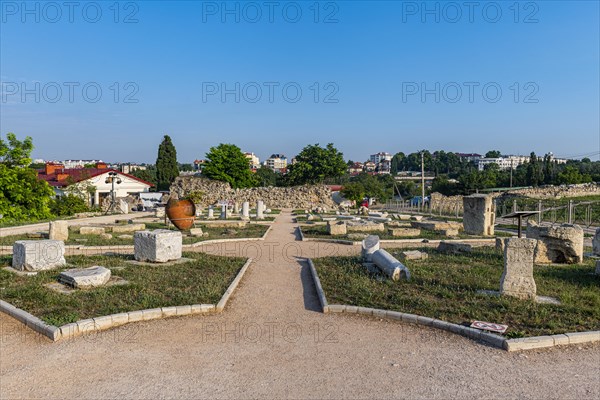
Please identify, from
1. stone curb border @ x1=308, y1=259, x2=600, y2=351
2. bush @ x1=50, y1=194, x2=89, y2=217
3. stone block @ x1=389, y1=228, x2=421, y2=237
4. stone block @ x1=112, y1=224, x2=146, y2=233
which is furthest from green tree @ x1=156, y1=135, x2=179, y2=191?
stone curb border @ x1=308, y1=259, x2=600, y2=351

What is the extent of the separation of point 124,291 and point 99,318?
1598 mm

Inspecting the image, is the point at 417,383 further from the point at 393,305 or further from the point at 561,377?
the point at 393,305

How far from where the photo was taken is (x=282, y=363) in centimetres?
532

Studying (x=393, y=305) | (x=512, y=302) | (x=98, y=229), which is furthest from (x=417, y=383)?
(x=98, y=229)

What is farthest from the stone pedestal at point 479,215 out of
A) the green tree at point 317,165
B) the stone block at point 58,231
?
the green tree at point 317,165

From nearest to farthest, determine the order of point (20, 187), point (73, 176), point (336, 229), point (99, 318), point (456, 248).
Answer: point (99, 318) < point (456, 248) < point (336, 229) < point (20, 187) < point (73, 176)

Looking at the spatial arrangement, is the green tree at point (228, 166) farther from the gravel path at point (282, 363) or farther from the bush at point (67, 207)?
the gravel path at point (282, 363)

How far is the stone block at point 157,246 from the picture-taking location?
10656mm

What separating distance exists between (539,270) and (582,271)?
94cm

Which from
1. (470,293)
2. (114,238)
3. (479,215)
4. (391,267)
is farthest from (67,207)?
(470,293)

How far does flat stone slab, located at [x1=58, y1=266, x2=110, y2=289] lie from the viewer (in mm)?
8180

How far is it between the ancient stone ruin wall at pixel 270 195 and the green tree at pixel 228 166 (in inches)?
169

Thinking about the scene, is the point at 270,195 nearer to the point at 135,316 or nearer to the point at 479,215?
the point at 479,215

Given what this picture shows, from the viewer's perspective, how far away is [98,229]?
58.3 feet
